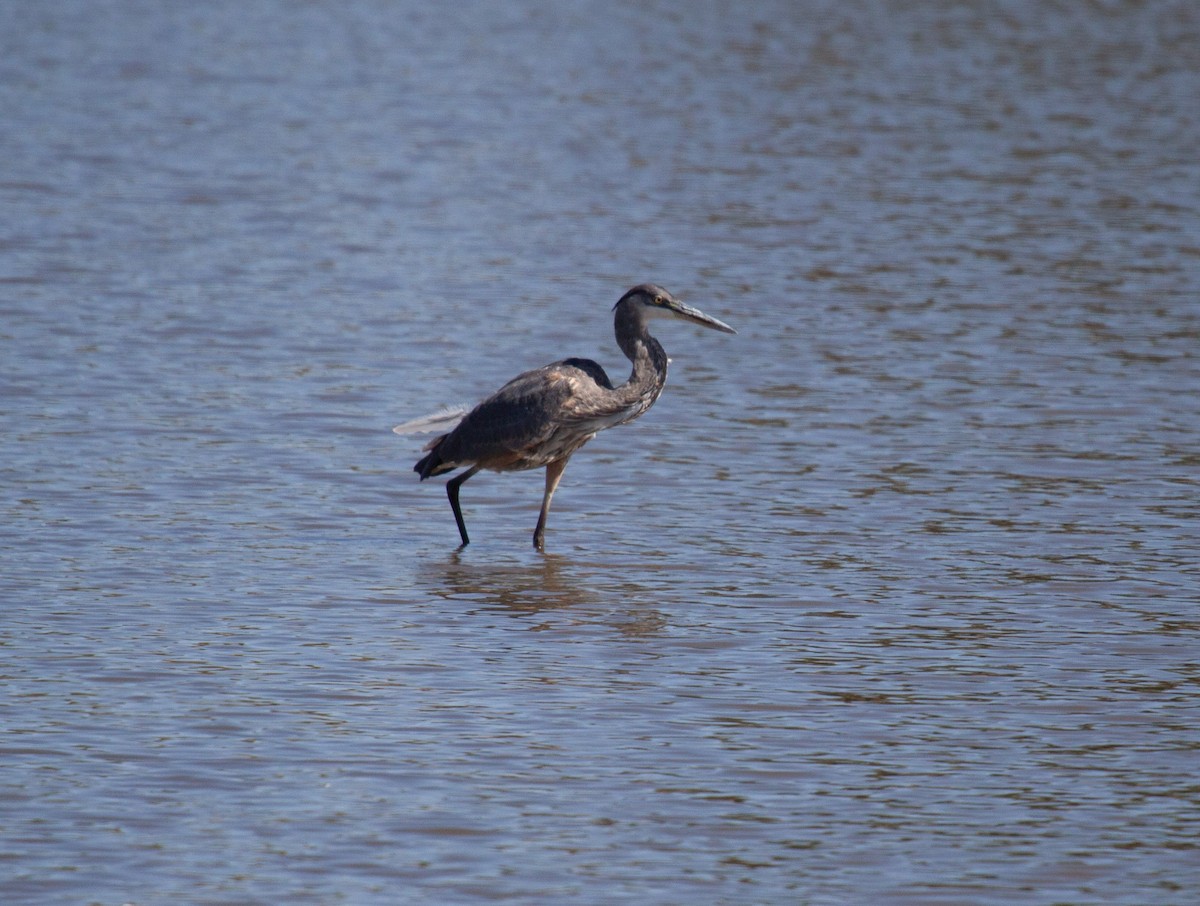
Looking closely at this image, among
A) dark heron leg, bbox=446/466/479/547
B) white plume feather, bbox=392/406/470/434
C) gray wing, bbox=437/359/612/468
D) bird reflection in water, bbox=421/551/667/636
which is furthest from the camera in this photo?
white plume feather, bbox=392/406/470/434

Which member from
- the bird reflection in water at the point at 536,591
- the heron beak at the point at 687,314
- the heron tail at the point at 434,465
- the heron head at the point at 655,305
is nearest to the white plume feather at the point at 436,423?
the heron tail at the point at 434,465

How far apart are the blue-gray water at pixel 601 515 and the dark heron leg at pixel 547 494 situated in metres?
0.16

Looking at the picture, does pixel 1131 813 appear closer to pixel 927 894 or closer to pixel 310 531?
pixel 927 894

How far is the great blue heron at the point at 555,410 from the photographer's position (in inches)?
408

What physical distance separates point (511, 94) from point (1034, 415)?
14804 mm

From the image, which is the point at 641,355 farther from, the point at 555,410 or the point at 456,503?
the point at 456,503

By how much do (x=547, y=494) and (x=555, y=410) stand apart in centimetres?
45

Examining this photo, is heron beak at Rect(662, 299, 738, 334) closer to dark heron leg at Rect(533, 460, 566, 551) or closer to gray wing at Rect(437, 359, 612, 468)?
gray wing at Rect(437, 359, 612, 468)

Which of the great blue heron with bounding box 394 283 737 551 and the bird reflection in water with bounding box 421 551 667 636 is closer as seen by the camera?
the bird reflection in water with bounding box 421 551 667 636

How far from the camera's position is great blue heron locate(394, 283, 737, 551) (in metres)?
10.4

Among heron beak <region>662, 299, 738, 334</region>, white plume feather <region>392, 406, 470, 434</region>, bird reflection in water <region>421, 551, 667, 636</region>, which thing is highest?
heron beak <region>662, 299, 738, 334</region>

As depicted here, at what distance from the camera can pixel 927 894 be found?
6266 mm

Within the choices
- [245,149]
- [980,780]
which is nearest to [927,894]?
[980,780]

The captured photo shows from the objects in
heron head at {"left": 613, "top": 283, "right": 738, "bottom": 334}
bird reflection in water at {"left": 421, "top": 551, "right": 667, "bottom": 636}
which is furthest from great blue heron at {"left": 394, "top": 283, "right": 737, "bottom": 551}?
bird reflection in water at {"left": 421, "top": 551, "right": 667, "bottom": 636}
